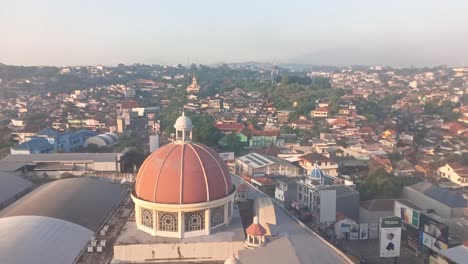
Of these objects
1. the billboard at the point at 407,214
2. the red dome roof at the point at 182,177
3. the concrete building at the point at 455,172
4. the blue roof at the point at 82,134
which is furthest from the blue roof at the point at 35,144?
the concrete building at the point at 455,172

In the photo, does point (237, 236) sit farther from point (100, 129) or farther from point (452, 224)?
point (100, 129)

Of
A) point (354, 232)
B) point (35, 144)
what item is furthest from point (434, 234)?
point (35, 144)

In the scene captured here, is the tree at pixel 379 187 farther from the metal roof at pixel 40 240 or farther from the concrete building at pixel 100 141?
the concrete building at pixel 100 141

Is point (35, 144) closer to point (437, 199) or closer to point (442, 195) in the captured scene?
point (437, 199)

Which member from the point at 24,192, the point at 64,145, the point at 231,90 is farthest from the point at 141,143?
the point at 231,90

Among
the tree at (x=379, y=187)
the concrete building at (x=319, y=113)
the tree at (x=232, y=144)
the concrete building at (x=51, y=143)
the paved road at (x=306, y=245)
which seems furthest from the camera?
the concrete building at (x=319, y=113)

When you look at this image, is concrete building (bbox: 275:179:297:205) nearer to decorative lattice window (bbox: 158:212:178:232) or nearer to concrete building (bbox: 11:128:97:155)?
decorative lattice window (bbox: 158:212:178:232)
